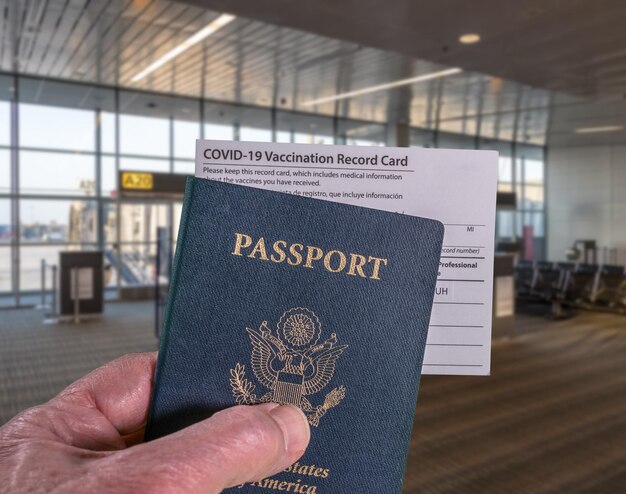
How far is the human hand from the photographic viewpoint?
0.56m

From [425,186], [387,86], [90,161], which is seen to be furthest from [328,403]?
[90,161]

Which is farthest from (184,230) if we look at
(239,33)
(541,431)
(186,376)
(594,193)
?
(594,193)

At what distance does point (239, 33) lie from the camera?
7.29 meters

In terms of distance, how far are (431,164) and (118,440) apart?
652 millimetres

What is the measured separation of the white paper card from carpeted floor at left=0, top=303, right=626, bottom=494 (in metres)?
2.70

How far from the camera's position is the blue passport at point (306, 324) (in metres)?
0.70

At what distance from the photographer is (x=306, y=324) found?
2.35 ft

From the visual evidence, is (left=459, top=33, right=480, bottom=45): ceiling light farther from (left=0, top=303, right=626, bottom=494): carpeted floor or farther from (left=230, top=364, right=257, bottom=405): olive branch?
(left=230, top=364, right=257, bottom=405): olive branch

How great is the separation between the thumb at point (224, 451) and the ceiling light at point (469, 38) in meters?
6.28

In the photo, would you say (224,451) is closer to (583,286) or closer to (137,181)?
(137,181)

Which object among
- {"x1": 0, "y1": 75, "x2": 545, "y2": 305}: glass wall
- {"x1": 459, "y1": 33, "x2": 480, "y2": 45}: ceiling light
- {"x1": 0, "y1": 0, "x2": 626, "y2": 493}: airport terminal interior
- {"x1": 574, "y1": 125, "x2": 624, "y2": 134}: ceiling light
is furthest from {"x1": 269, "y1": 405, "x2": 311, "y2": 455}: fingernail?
{"x1": 574, "y1": 125, "x2": 624, "y2": 134}: ceiling light

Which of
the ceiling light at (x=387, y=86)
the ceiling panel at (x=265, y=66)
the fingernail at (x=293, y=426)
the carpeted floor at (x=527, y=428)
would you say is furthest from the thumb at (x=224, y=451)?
the ceiling light at (x=387, y=86)

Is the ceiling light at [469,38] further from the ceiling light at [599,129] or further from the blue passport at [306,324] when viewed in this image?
the ceiling light at [599,129]

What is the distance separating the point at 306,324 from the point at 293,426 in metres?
0.13
